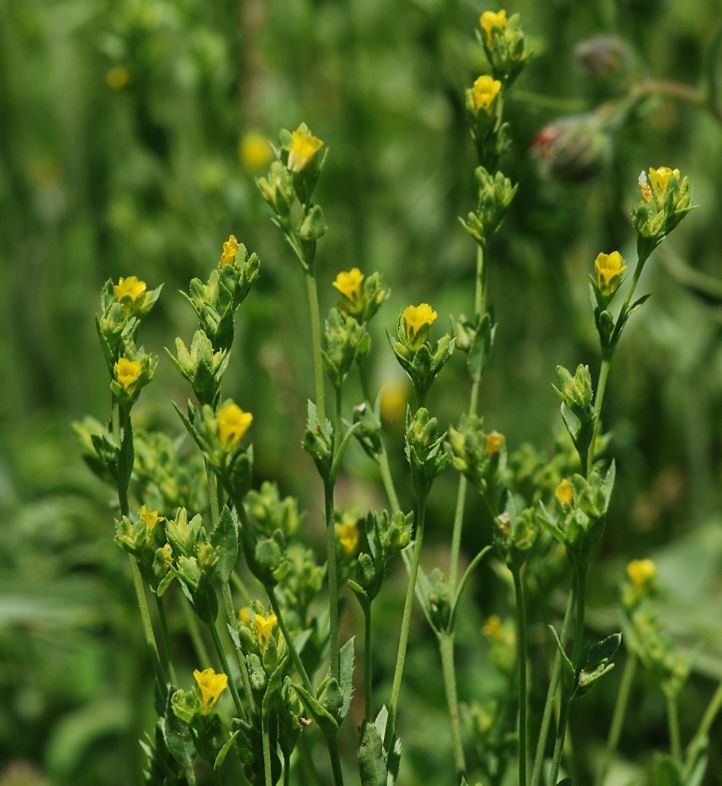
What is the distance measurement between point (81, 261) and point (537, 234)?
1.01m

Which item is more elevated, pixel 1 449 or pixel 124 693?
pixel 1 449

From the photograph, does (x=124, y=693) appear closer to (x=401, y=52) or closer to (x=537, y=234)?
(x=537, y=234)

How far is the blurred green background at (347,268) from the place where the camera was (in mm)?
1459

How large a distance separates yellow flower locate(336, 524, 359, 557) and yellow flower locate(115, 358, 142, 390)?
25cm

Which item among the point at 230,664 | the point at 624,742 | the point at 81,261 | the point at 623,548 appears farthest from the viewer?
the point at 81,261

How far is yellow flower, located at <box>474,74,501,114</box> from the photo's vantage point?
80 centimetres

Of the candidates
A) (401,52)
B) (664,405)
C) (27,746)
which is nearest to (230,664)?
(27,746)

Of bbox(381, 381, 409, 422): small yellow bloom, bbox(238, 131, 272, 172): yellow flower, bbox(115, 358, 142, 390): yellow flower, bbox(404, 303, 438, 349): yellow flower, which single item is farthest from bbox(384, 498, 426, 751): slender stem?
bbox(381, 381, 409, 422): small yellow bloom

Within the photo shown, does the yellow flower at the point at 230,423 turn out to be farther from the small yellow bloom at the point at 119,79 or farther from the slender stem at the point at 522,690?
the small yellow bloom at the point at 119,79

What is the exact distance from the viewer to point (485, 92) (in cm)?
81

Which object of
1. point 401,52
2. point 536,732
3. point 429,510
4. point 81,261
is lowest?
point 429,510

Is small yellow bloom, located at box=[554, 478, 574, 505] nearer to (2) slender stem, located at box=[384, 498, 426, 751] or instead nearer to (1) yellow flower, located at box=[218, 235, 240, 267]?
(2) slender stem, located at box=[384, 498, 426, 751]

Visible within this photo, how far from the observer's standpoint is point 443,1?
171cm

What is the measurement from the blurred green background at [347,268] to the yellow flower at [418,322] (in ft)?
2.02
